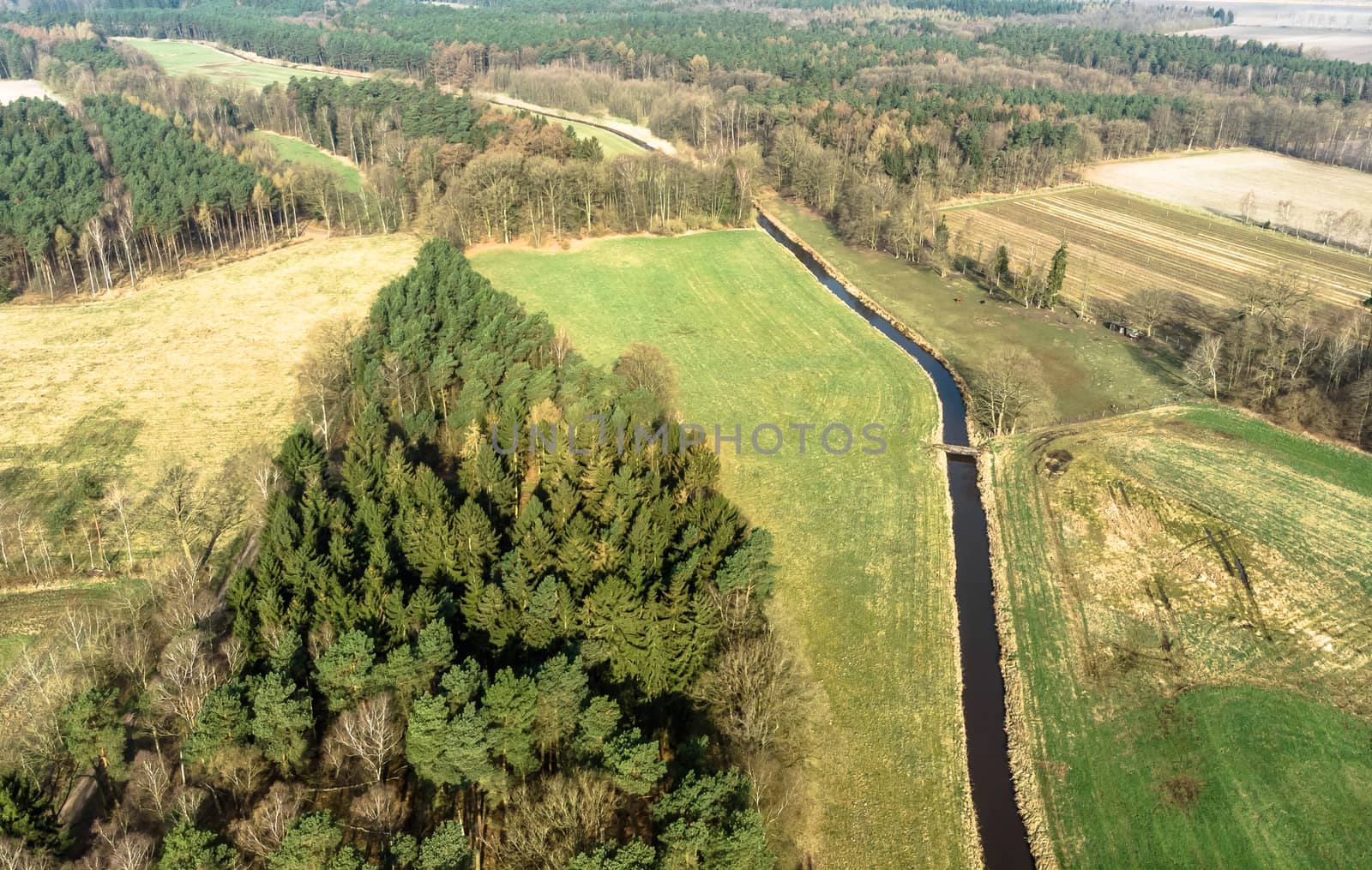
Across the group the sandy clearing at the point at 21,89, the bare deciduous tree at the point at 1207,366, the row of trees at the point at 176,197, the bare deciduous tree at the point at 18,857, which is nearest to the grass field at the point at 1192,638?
the bare deciduous tree at the point at 1207,366

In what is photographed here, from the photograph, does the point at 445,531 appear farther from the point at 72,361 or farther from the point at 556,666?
the point at 72,361

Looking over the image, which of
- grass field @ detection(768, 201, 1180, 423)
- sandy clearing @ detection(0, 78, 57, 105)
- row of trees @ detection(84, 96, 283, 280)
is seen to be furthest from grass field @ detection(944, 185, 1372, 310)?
sandy clearing @ detection(0, 78, 57, 105)

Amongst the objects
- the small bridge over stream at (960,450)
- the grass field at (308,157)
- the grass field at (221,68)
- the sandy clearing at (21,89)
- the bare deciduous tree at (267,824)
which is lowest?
the small bridge over stream at (960,450)

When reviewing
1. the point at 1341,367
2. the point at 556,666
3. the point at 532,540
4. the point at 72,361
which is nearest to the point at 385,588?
the point at 532,540

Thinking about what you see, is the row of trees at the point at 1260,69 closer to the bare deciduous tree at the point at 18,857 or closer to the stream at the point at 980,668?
the stream at the point at 980,668

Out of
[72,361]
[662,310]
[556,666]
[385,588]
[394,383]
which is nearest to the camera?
[556,666]

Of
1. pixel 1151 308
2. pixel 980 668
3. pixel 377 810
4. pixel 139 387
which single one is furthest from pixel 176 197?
pixel 1151 308

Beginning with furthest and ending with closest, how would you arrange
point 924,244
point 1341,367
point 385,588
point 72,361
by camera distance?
point 924,244 < point 72,361 < point 1341,367 < point 385,588
